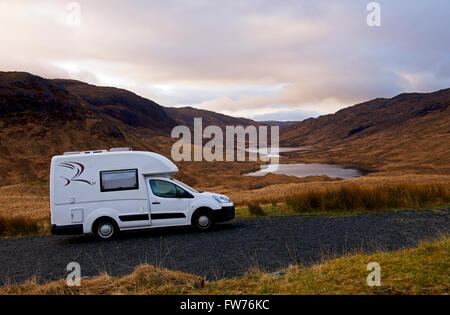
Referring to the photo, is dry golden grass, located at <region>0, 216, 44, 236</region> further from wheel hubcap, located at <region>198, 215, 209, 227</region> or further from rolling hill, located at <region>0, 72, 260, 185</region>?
rolling hill, located at <region>0, 72, 260, 185</region>

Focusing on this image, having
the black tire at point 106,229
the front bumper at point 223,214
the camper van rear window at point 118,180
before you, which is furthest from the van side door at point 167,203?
the black tire at point 106,229

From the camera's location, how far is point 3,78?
77.4 meters

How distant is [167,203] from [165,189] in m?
0.47

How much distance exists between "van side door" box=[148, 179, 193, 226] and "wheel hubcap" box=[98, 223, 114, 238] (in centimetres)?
137

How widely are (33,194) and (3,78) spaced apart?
51.7 m

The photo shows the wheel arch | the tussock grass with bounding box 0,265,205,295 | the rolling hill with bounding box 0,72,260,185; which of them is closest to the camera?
the tussock grass with bounding box 0,265,205,295

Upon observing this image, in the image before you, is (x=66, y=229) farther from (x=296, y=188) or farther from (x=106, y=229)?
(x=296, y=188)

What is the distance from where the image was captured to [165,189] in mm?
13430

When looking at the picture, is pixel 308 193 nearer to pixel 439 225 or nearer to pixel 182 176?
pixel 439 225

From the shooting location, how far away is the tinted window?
43.7 ft

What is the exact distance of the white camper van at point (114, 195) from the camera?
12.9 m

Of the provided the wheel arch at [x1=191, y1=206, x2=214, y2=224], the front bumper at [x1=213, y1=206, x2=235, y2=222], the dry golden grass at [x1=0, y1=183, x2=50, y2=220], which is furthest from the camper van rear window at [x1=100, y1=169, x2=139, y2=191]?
the dry golden grass at [x1=0, y1=183, x2=50, y2=220]

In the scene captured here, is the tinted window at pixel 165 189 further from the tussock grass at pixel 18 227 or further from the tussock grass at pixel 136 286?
the tussock grass at pixel 136 286
